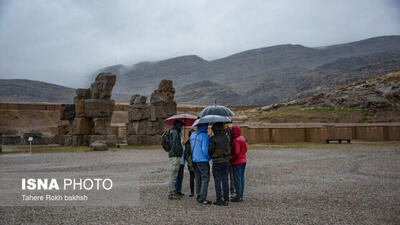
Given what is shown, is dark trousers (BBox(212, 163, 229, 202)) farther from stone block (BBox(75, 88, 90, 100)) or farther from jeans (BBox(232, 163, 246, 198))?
stone block (BBox(75, 88, 90, 100))

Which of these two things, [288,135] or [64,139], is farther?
[64,139]

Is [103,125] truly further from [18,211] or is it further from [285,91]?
[285,91]

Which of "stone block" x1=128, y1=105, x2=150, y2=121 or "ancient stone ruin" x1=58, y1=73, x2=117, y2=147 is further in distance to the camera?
"stone block" x1=128, y1=105, x2=150, y2=121

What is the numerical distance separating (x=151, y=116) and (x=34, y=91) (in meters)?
89.2

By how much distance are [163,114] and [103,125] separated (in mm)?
4110

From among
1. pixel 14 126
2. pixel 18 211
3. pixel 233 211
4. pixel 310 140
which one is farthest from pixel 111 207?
pixel 14 126

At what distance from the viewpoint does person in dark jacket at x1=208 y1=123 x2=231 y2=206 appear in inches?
254

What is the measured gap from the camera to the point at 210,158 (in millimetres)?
6645

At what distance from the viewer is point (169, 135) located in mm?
7258

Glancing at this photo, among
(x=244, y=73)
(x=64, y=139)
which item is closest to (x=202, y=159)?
(x=64, y=139)

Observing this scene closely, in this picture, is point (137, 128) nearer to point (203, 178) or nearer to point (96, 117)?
point (96, 117)

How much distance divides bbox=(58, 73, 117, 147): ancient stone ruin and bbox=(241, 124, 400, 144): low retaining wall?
866 cm

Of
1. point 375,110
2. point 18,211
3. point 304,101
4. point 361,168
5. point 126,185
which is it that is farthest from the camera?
point 304,101

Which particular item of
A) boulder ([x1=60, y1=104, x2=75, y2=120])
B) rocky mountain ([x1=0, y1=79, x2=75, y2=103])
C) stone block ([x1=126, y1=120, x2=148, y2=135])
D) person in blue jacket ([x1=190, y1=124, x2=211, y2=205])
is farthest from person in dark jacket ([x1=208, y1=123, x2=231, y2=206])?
rocky mountain ([x1=0, y1=79, x2=75, y2=103])
